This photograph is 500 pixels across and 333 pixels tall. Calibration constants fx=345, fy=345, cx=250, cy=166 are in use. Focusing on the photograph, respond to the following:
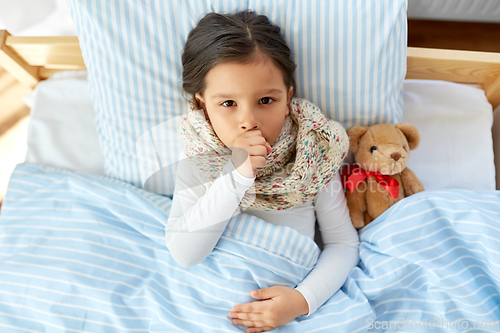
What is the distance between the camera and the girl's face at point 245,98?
0.68 metres

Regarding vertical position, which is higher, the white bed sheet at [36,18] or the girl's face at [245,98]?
the white bed sheet at [36,18]

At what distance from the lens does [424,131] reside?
3.26ft

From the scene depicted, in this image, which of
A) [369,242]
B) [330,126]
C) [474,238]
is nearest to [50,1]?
[330,126]

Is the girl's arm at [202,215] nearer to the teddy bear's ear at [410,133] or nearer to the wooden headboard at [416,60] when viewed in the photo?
the teddy bear's ear at [410,133]

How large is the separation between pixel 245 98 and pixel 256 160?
123mm

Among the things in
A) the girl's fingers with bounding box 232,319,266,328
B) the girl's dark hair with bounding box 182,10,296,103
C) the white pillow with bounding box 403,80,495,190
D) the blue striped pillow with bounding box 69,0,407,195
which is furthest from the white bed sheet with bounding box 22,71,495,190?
the girl's fingers with bounding box 232,319,266,328

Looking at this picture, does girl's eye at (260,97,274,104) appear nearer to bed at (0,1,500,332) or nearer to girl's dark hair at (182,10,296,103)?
girl's dark hair at (182,10,296,103)

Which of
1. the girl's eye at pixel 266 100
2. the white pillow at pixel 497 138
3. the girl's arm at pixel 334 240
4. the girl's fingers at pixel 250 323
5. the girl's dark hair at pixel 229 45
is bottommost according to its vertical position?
the girl's fingers at pixel 250 323

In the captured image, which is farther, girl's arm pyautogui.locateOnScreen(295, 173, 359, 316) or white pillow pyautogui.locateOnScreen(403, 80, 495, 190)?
white pillow pyautogui.locateOnScreen(403, 80, 495, 190)

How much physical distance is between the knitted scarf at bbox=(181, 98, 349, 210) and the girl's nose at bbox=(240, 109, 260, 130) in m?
0.10

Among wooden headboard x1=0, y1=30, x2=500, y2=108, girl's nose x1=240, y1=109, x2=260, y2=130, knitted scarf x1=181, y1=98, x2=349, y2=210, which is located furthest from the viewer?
wooden headboard x1=0, y1=30, x2=500, y2=108

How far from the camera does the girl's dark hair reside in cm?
69

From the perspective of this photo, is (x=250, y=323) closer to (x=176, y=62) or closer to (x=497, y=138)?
(x=176, y=62)

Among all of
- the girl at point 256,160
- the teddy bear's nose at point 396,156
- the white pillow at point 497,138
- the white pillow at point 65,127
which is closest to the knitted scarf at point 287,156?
the girl at point 256,160
